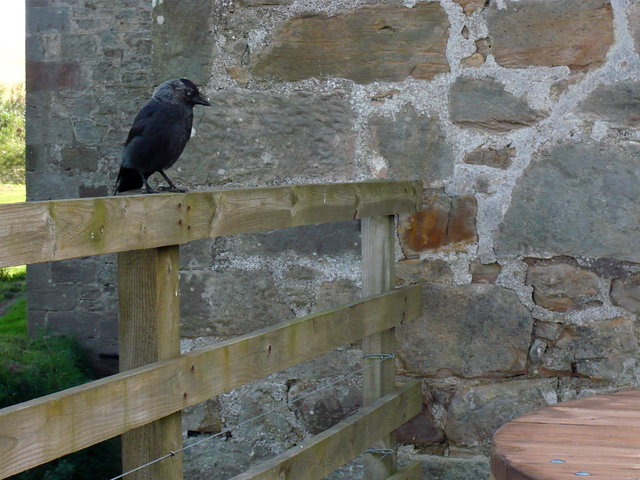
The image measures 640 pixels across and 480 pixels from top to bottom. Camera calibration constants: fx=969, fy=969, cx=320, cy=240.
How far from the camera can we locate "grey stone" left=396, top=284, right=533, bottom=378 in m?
3.10

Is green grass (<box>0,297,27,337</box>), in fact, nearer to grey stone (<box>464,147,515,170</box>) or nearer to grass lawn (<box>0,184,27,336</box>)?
grass lawn (<box>0,184,27,336</box>)

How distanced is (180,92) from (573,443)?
1.76 m

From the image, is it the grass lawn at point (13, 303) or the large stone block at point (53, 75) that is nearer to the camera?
the large stone block at point (53, 75)

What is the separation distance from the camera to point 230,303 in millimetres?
3273

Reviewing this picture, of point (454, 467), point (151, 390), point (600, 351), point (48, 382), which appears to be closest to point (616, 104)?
point (600, 351)

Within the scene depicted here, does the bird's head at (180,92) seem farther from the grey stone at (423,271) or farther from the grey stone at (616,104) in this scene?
the grey stone at (616,104)

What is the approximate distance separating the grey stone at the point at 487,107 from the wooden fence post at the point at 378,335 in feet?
1.37

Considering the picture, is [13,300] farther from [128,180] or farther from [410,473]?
[410,473]

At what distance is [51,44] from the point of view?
8906 millimetres

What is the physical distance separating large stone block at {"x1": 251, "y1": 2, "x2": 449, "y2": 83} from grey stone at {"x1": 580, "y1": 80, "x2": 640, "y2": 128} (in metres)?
0.47

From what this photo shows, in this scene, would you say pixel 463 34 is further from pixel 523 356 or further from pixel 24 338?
pixel 24 338

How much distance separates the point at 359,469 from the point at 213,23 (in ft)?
5.15

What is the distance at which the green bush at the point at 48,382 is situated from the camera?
17.8 ft

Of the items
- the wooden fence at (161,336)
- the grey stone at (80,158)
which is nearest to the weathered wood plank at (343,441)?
the wooden fence at (161,336)
